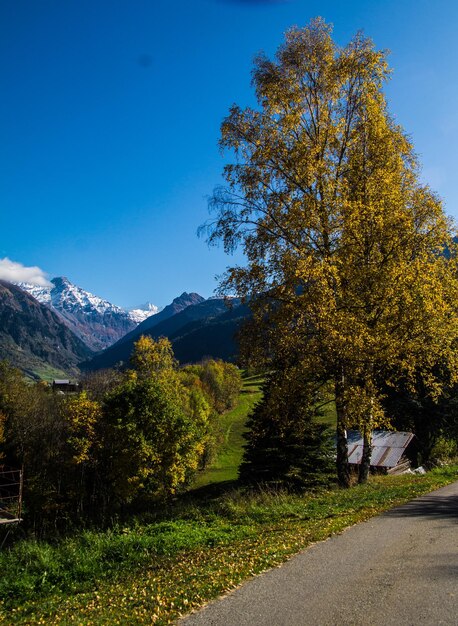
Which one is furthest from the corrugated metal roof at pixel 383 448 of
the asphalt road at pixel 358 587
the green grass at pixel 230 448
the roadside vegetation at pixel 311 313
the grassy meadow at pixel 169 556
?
the asphalt road at pixel 358 587

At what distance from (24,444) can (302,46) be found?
48.6 meters

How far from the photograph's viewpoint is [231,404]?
120 m

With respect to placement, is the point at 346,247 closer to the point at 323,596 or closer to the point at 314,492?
the point at 314,492

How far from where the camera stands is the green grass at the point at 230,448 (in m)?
62.6

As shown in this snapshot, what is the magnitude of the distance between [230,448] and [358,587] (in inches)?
3069

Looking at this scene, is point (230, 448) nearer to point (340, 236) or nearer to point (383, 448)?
point (383, 448)

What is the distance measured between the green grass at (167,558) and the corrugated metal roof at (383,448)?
21021mm

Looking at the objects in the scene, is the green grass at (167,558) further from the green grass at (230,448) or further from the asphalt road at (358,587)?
the green grass at (230,448)

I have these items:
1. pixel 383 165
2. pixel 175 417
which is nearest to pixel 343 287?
pixel 383 165

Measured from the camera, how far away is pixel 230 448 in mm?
82438

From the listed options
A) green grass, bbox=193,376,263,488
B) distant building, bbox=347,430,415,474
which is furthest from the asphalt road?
distant building, bbox=347,430,415,474

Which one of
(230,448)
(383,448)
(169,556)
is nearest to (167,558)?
(169,556)

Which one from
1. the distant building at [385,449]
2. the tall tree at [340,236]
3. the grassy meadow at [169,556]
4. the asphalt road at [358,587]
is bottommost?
the distant building at [385,449]

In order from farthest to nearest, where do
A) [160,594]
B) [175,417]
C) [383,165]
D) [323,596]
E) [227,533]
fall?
[175,417] < [383,165] < [227,533] < [160,594] < [323,596]
